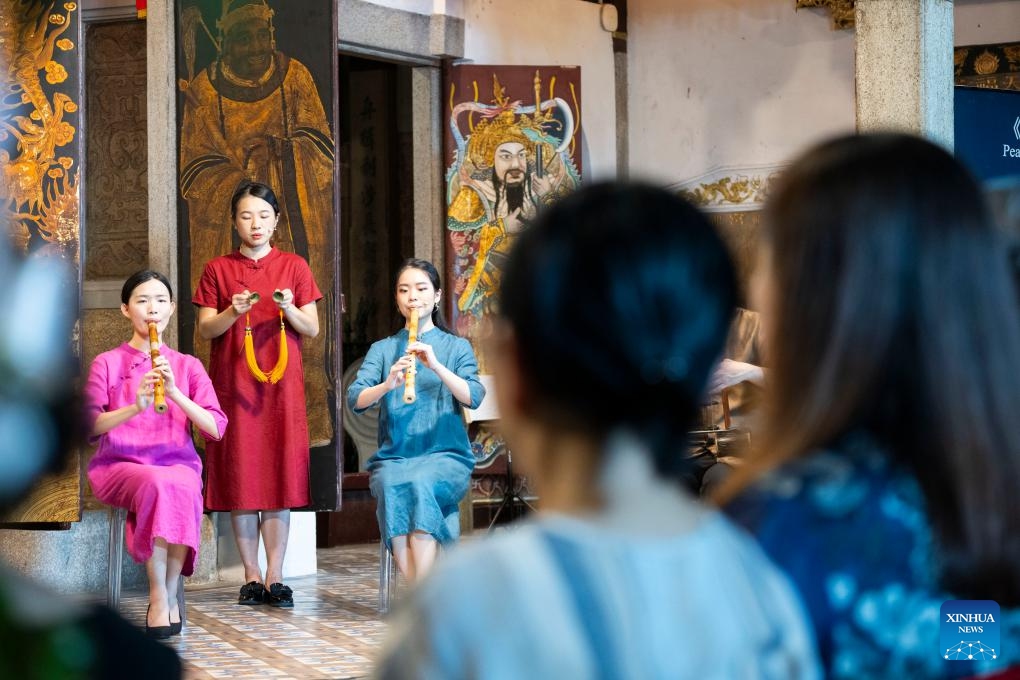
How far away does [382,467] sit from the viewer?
580 cm

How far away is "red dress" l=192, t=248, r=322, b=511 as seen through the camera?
6.29 meters

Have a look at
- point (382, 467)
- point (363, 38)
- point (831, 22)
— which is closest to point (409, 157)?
point (363, 38)

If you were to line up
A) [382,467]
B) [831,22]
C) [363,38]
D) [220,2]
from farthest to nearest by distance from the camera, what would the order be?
[831,22] → [363,38] → [220,2] → [382,467]

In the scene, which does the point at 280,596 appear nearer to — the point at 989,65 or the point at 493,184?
the point at 493,184

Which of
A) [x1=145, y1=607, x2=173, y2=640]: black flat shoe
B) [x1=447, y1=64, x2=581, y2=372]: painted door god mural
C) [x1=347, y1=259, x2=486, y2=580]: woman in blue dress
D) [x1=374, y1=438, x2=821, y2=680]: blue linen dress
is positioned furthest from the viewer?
[x1=447, y1=64, x2=581, y2=372]: painted door god mural

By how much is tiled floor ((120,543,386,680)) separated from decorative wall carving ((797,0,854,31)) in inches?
172

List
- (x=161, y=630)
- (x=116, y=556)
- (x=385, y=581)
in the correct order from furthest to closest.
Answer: (x=385, y=581)
(x=116, y=556)
(x=161, y=630)

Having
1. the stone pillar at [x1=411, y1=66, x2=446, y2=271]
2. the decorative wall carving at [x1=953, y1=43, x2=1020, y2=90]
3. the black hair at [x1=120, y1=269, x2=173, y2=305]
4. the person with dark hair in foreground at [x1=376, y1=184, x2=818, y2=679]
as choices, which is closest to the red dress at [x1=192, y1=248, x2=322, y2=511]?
the black hair at [x1=120, y1=269, x2=173, y2=305]

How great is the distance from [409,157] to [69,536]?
4683mm

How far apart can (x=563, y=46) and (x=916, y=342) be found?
322 inches

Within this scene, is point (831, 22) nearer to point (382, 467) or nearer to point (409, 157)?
point (409, 157)

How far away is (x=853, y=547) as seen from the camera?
133cm

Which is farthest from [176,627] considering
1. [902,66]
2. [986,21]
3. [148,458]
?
[986,21]

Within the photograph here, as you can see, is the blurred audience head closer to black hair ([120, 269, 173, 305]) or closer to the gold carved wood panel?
black hair ([120, 269, 173, 305])
